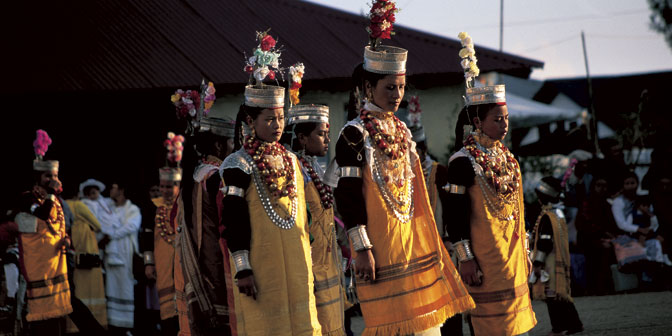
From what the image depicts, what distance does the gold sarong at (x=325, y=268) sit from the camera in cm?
674

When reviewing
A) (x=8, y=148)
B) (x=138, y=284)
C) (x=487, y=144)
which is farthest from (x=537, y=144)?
(x=487, y=144)

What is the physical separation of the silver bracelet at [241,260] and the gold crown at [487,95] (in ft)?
6.55

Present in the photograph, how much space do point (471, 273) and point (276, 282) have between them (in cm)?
136

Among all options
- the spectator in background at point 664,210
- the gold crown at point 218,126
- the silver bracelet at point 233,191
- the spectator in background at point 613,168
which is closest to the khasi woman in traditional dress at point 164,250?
the gold crown at point 218,126

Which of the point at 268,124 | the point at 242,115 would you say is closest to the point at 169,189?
the point at 242,115

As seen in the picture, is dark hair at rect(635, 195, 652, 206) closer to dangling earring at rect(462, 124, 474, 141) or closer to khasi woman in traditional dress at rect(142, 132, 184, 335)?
khasi woman in traditional dress at rect(142, 132, 184, 335)

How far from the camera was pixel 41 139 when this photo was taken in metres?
11.6

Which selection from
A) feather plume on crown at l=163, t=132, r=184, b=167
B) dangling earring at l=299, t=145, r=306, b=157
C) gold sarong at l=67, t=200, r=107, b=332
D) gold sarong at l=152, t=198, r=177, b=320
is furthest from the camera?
gold sarong at l=67, t=200, r=107, b=332

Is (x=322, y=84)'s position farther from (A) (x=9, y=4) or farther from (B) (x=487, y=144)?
(B) (x=487, y=144)

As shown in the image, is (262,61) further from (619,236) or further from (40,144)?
(619,236)

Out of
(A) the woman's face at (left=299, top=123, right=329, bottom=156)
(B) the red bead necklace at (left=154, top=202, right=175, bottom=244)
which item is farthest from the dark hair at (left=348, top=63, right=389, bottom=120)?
(B) the red bead necklace at (left=154, top=202, right=175, bottom=244)

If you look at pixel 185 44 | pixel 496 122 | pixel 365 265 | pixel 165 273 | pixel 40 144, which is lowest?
pixel 365 265

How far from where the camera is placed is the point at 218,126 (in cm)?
760

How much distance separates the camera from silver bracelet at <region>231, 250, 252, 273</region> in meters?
5.80
